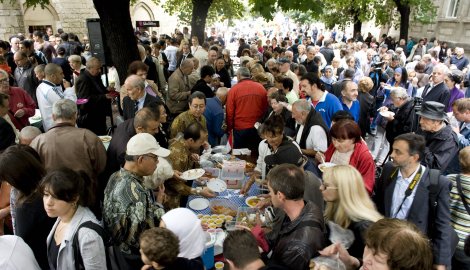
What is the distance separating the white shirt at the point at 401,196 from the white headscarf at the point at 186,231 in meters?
1.86

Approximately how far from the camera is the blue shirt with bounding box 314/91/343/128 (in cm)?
504

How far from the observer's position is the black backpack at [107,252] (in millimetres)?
2172

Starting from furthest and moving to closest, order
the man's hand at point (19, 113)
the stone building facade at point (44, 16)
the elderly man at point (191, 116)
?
the stone building facade at point (44, 16) → the man's hand at point (19, 113) → the elderly man at point (191, 116)

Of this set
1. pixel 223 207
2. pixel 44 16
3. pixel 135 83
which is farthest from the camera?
pixel 44 16

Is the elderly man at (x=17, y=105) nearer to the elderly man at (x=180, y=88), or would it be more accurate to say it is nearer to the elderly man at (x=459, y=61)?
the elderly man at (x=180, y=88)

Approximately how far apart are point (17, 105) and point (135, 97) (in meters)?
1.90

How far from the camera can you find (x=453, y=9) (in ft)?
64.2

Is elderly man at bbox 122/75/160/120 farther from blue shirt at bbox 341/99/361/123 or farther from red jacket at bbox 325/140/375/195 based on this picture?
blue shirt at bbox 341/99/361/123

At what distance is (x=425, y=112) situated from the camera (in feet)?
12.5

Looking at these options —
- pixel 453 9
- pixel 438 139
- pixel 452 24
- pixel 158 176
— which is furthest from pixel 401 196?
pixel 453 9

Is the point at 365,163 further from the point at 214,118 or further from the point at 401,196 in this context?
the point at 214,118

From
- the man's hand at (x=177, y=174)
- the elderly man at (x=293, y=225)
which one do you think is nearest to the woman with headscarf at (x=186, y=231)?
the elderly man at (x=293, y=225)

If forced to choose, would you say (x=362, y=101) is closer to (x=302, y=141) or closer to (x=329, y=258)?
(x=302, y=141)

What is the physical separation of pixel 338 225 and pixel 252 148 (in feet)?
10.7
